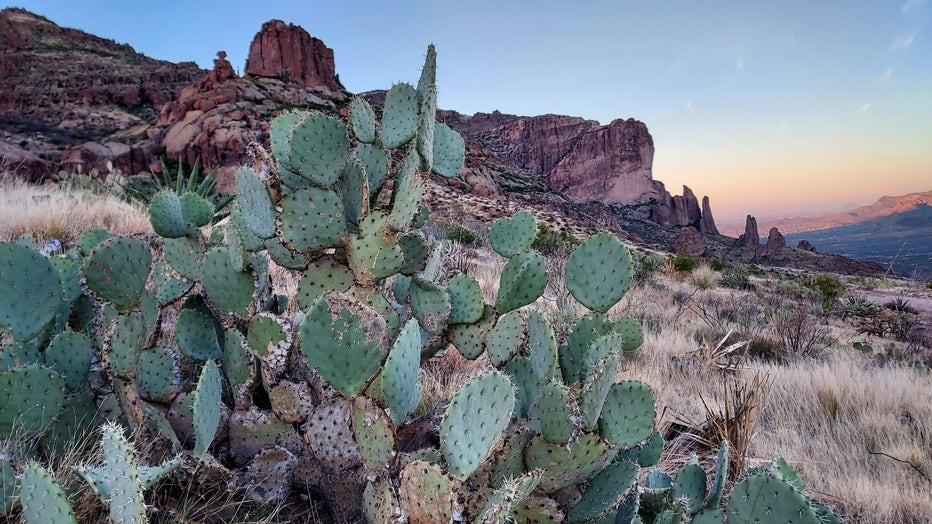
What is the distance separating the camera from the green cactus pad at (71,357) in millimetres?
1819

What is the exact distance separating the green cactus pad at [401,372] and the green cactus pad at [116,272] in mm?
1094

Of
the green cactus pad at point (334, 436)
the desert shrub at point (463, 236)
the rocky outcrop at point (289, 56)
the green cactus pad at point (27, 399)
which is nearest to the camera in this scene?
the green cactus pad at point (334, 436)

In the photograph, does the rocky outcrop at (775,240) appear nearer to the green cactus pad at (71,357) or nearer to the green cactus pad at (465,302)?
the green cactus pad at (465,302)

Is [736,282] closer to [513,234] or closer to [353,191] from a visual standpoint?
[513,234]

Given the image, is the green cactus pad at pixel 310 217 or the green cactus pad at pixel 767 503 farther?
the green cactus pad at pixel 310 217

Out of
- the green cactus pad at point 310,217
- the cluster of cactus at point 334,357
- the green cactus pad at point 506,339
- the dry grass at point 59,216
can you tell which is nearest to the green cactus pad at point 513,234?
the cluster of cactus at point 334,357

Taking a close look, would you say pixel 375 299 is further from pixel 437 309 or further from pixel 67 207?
pixel 67 207

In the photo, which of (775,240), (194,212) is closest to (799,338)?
(194,212)

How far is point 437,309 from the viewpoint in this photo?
1.89 meters

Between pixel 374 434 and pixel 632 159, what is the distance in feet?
358

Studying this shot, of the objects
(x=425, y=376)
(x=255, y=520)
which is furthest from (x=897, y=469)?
(x=255, y=520)

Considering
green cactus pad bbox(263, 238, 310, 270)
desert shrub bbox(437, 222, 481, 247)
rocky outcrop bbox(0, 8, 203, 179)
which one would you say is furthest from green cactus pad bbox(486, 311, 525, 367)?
rocky outcrop bbox(0, 8, 203, 179)

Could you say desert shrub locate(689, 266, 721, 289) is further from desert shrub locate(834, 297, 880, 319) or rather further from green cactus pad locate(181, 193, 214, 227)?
green cactus pad locate(181, 193, 214, 227)

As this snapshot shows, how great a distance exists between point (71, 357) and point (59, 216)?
5211 millimetres
